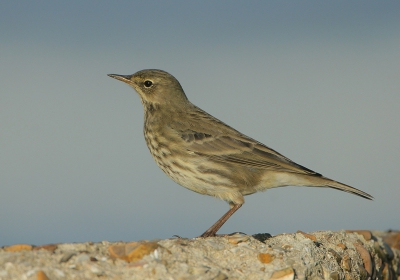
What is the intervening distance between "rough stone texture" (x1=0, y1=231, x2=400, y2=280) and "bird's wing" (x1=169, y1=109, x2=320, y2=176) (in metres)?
1.94

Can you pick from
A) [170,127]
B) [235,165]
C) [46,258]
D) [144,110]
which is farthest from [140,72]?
[46,258]

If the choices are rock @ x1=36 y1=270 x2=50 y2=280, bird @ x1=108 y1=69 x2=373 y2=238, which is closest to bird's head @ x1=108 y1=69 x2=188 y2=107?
bird @ x1=108 y1=69 x2=373 y2=238

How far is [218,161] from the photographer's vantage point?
38.1ft

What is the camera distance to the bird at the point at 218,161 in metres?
11.3

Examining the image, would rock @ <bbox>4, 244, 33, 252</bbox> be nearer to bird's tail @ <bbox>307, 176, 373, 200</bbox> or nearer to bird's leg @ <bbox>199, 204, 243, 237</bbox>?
bird's leg @ <bbox>199, 204, 243, 237</bbox>

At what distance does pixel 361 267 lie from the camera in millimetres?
9656

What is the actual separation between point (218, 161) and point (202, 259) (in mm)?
3909

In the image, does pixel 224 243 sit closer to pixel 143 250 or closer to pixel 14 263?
pixel 143 250

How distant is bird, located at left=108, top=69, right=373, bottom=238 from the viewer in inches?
445

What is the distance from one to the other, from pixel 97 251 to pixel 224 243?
1.89 metres

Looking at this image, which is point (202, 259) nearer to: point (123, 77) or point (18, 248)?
point (18, 248)

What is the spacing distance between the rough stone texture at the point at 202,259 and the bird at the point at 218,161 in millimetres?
1786

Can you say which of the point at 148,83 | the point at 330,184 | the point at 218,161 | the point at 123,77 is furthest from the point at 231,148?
the point at 123,77

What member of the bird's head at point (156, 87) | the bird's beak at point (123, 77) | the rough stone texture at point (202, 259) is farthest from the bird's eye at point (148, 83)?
the rough stone texture at point (202, 259)
